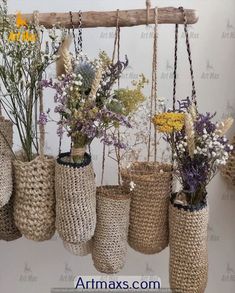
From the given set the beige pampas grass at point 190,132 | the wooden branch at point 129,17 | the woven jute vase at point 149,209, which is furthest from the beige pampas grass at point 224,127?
the wooden branch at point 129,17

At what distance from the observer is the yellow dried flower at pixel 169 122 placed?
1154 millimetres

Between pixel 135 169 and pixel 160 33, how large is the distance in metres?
0.50

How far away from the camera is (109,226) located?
1.25 metres

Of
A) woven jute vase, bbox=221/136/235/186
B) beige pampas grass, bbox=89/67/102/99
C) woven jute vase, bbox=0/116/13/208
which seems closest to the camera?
beige pampas grass, bbox=89/67/102/99

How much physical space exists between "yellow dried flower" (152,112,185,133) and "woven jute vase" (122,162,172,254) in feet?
0.55

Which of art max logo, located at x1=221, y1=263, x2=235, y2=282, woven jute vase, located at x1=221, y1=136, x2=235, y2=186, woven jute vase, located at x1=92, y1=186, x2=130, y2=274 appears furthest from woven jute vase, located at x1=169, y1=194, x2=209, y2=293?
art max logo, located at x1=221, y1=263, x2=235, y2=282

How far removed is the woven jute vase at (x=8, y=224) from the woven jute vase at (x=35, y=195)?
69mm

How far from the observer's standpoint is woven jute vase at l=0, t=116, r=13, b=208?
1.21 m

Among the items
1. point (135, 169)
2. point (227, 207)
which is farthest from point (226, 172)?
point (135, 169)

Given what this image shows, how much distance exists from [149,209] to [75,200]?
225 millimetres

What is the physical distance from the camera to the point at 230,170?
156 cm

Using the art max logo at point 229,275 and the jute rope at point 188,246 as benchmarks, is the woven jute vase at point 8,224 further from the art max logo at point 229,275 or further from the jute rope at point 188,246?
the art max logo at point 229,275

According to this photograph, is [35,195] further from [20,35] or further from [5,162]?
[20,35]

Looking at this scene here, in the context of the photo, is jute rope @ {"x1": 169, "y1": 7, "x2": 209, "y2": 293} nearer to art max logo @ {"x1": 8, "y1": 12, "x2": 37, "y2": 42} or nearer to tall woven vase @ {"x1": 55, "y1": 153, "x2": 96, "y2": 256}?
tall woven vase @ {"x1": 55, "y1": 153, "x2": 96, "y2": 256}
